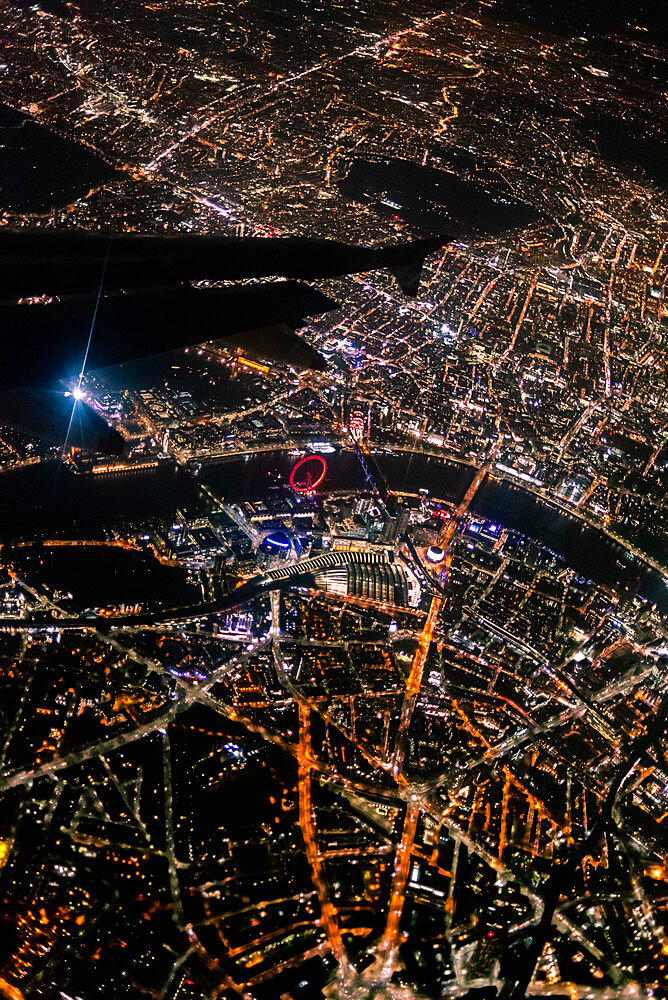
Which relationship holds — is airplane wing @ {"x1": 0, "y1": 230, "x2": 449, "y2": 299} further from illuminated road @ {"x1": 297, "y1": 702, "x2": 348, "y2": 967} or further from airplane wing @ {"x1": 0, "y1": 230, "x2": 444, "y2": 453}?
illuminated road @ {"x1": 297, "y1": 702, "x2": 348, "y2": 967}

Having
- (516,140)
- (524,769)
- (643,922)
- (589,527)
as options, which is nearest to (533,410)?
(589,527)

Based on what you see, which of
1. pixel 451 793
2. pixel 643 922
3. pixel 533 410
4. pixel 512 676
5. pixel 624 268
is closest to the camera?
pixel 643 922

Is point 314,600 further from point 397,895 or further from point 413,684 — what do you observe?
point 397,895

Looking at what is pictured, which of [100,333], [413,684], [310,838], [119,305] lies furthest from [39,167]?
[310,838]

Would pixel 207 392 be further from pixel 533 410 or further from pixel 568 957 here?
pixel 568 957

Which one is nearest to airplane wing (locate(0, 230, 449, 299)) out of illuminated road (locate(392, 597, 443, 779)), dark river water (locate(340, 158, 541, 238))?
illuminated road (locate(392, 597, 443, 779))

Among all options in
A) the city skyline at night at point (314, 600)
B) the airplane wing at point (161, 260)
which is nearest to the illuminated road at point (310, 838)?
the city skyline at night at point (314, 600)

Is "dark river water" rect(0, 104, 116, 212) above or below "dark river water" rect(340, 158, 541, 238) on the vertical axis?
below
